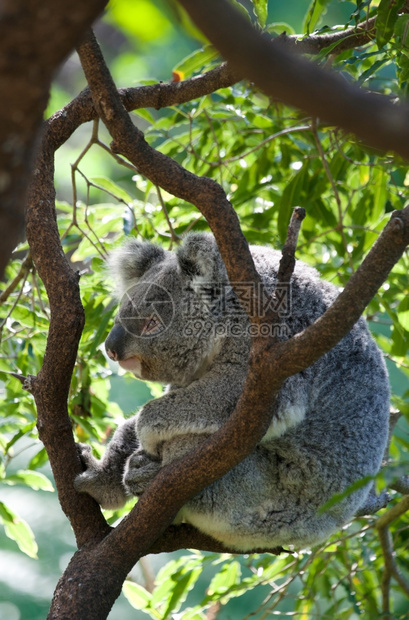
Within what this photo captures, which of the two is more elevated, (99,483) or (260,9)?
(260,9)

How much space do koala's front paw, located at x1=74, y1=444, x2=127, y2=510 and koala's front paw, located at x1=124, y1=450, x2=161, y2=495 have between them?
83 mm

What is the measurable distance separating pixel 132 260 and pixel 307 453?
3.96ft

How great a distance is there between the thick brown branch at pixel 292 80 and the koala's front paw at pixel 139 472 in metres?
2.02

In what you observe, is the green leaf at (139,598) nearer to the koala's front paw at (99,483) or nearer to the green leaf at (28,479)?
the green leaf at (28,479)

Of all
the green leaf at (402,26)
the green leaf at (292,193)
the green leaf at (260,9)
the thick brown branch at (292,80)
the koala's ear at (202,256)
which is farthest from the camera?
the green leaf at (292,193)

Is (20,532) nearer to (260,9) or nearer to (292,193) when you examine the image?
(292,193)

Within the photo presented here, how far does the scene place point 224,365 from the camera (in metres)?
2.68

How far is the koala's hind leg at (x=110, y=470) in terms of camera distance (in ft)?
8.39

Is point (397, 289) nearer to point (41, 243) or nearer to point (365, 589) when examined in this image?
point (365, 589)

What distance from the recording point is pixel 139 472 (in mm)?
2570

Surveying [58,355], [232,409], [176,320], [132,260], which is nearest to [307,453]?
[232,409]

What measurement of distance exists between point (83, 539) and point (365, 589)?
6.73ft

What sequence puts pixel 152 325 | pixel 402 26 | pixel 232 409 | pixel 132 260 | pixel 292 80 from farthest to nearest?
pixel 132 260
pixel 152 325
pixel 232 409
pixel 402 26
pixel 292 80

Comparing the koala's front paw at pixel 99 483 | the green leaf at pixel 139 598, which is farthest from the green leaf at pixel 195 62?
the green leaf at pixel 139 598
